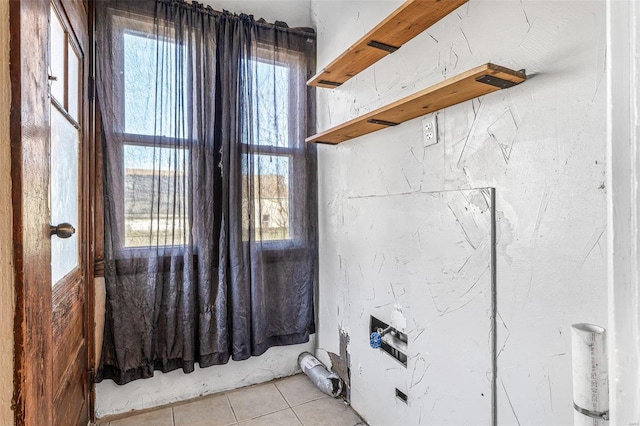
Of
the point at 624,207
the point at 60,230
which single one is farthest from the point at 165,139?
the point at 624,207

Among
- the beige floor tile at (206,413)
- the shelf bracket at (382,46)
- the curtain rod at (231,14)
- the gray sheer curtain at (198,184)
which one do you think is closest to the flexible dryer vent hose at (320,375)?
the gray sheer curtain at (198,184)

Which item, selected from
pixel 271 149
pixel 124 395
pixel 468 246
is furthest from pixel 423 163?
pixel 124 395

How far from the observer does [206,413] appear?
2012 millimetres

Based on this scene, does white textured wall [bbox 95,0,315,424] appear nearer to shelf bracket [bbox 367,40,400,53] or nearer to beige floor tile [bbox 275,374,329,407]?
beige floor tile [bbox 275,374,329,407]

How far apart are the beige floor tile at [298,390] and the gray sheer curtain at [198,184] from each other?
0.27m

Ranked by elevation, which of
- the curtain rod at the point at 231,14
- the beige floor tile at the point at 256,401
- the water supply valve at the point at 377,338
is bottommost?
A: the beige floor tile at the point at 256,401

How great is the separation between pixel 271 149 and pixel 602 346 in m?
2.08

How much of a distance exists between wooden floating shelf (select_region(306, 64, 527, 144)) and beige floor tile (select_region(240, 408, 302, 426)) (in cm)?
165

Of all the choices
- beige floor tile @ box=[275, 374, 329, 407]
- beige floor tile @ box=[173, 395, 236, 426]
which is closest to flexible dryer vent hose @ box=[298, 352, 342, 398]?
beige floor tile @ box=[275, 374, 329, 407]

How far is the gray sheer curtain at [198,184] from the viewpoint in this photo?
1.93 meters

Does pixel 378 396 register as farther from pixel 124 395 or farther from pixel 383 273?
pixel 124 395

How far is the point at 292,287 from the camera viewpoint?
236cm

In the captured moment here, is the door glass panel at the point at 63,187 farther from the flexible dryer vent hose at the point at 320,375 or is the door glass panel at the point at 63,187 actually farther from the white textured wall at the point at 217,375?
the flexible dryer vent hose at the point at 320,375

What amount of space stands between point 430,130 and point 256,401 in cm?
189
